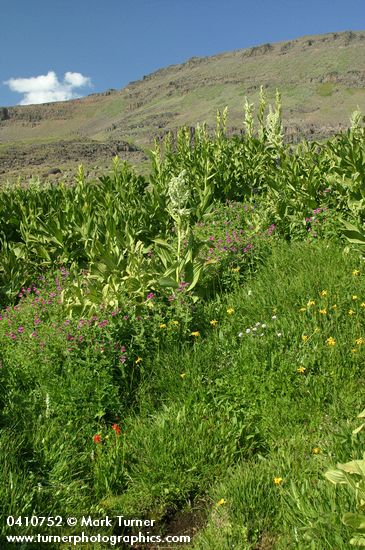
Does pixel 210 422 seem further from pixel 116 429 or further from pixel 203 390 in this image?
pixel 116 429

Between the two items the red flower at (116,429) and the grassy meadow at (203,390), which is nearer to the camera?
the grassy meadow at (203,390)

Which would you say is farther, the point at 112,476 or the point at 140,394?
the point at 140,394

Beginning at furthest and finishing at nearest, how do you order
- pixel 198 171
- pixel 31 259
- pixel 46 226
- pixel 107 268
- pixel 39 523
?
1. pixel 198 171
2. pixel 31 259
3. pixel 46 226
4. pixel 107 268
5. pixel 39 523

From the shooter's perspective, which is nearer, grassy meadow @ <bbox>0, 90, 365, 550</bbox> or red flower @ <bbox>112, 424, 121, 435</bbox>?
grassy meadow @ <bbox>0, 90, 365, 550</bbox>

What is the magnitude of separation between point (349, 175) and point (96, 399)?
5.15m

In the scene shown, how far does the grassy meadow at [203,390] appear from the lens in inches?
117

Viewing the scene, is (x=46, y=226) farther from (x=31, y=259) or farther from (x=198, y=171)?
(x=198, y=171)

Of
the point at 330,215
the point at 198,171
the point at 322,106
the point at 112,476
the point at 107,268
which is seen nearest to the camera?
the point at 112,476

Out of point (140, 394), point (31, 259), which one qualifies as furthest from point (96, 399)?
point (31, 259)

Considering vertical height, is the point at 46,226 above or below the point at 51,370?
above

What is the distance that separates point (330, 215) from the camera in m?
7.13

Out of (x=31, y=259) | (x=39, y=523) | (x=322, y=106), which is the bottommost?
(x=39, y=523)

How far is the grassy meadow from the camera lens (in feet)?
9.78

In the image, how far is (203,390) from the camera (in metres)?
4.06
